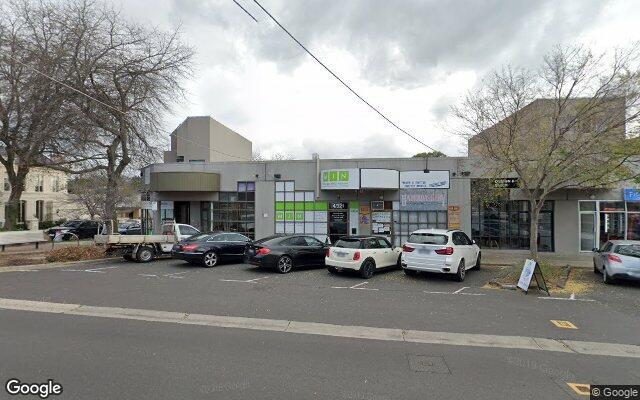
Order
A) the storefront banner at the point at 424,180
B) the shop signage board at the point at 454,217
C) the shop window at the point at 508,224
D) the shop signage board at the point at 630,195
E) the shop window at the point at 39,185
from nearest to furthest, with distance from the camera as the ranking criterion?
the shop signage board at the point at 630,195 < the shop window at the point at 508,224 < the shop signage board at the point at 454,217 < the storefront banner at the point at 424,180 < the shop window at the point at 39,185

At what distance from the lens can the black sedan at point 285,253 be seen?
13.5 metres

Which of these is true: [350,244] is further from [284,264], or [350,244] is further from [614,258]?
[614,258]

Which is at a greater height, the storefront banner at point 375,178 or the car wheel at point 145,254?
the storefront banner at point 375,178

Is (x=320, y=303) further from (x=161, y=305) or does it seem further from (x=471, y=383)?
(x=471, y=383)

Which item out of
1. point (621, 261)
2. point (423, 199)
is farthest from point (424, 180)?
point (621, 261)

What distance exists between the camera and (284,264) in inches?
543

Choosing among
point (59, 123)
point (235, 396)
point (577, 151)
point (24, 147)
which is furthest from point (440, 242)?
point (24, 147)

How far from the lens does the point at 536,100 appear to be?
1345cm

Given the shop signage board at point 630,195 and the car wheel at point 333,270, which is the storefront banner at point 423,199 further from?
the car wheel at point 333,270

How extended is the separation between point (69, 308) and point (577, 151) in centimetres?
1394

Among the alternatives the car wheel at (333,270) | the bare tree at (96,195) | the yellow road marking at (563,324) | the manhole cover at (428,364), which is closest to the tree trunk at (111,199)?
the bare tree at (96,195)

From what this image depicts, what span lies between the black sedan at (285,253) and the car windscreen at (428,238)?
363 cm

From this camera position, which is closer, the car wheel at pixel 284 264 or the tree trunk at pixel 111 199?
the car wheel at pixel 284 264

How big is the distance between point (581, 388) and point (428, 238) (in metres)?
7.97
